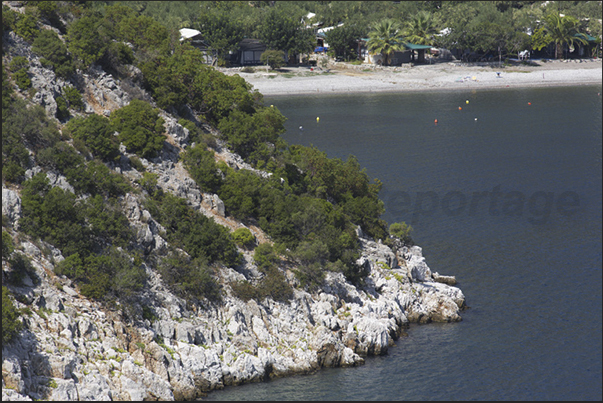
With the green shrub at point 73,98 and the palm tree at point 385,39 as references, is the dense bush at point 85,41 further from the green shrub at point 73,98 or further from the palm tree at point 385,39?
the palm tree at point 385,39

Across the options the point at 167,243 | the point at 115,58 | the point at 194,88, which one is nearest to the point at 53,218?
the point at 167,243

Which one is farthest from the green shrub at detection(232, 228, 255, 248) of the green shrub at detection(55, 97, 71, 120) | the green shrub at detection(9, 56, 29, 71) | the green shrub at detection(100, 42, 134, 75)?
the green shrub at detection(9, 56, 29, 71)

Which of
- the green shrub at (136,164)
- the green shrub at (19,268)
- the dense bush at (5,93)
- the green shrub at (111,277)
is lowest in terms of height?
the green shrub at (111,277)

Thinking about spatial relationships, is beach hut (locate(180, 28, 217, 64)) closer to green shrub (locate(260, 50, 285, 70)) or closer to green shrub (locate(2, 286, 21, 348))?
green shrub (locate(260, 50, 285, 70))

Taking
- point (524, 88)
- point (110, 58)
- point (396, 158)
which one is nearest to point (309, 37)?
point (524, 88)

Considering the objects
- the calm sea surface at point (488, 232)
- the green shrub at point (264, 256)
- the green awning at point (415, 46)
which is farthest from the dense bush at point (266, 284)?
the green awning at point (415, 46)
